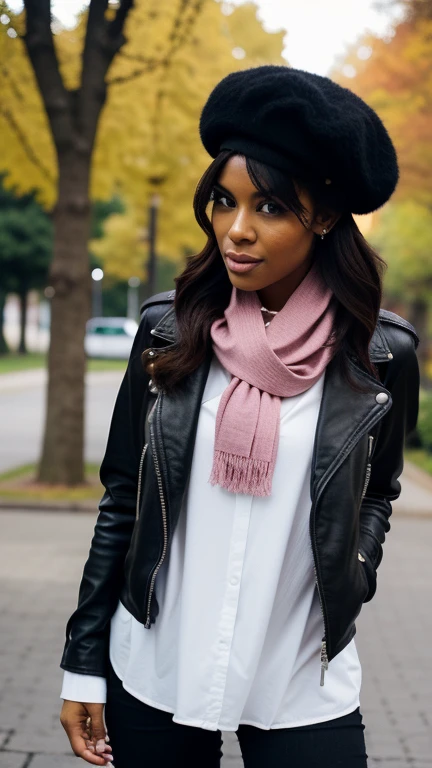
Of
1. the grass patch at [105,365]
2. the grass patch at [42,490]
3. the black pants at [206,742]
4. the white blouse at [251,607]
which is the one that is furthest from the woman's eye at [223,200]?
the grass patch at [105,365]

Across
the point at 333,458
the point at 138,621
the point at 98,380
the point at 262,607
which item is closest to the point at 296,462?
the point at 333,458

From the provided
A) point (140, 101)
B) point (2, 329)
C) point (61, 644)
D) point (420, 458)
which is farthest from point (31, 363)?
→ point (61, 644)

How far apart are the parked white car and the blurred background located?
64.4 feet

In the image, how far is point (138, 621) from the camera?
82.9 inches

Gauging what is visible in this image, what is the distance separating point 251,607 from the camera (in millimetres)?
2010

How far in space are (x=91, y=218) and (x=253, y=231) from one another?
1042cm

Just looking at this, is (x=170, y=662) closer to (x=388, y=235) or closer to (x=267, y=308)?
(x=267, y=308)

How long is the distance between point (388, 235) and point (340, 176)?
3084cm

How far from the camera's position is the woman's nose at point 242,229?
1.96m

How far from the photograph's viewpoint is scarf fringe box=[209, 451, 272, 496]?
1953 millimetres

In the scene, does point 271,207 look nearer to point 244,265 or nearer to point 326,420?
point 244,265

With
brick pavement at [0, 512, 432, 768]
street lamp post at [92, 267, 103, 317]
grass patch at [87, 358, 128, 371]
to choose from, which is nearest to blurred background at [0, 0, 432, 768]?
brick pavement at [0, 512, 432, 768]

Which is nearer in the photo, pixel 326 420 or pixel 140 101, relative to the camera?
pixel 326 420

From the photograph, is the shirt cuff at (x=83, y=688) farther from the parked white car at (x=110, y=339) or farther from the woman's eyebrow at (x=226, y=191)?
the parked white car at (x=110, y=339)
